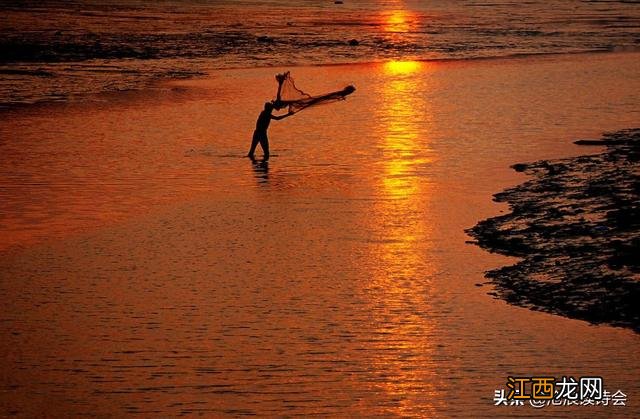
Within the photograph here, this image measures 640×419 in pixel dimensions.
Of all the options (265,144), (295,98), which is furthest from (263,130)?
(295,98)

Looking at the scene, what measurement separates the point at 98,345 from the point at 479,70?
37.1m

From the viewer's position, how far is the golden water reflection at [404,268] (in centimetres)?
1123

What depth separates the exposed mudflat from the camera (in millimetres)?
13609

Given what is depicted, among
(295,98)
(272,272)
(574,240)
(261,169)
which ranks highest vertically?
(295,98)

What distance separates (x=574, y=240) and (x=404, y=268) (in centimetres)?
261

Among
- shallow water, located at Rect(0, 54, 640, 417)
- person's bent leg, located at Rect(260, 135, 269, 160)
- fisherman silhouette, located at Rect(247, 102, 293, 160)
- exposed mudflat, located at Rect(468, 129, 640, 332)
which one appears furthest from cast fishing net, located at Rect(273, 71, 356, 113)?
exposed mudflat, located at Rect(468, 129, 640, 332)

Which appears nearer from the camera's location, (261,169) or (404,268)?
(404,268)

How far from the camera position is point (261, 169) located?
2375 cm

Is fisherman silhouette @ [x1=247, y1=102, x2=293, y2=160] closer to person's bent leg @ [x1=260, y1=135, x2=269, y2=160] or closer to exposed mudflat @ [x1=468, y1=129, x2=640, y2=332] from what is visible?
person's bent leg @ [x1=260, y1=135, x2=269, y2=160]

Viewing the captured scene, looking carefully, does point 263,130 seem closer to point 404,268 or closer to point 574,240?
point 404,268

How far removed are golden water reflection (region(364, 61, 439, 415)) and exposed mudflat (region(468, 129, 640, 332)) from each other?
3.58 ft

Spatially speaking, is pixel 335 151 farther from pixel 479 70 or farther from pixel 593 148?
pixel 479 70

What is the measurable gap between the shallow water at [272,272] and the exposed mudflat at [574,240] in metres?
0.43

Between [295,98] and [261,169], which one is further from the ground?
[295,98]
